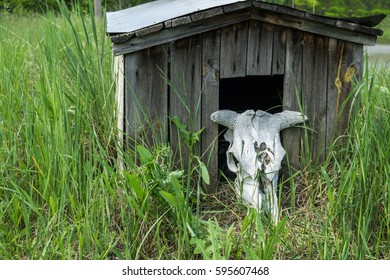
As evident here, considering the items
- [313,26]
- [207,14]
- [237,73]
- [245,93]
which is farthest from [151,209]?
[245,93]

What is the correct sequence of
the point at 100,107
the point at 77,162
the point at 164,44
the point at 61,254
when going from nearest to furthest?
the point at 61,254 < the point at 77,162 < the point at 164,44 < the point at 100,107

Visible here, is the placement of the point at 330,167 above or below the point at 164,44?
below

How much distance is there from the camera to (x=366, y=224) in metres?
3.80

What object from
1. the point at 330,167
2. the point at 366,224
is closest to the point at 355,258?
the point at 366,224

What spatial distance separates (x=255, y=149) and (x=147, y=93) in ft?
2.64

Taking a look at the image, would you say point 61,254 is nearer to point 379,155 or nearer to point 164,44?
point 164,44

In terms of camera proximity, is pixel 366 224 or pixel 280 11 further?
pixel 280 11

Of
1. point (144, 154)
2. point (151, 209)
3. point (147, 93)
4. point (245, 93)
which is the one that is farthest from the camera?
point (245, 93)

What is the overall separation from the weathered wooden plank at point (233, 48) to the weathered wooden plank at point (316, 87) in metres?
0.43

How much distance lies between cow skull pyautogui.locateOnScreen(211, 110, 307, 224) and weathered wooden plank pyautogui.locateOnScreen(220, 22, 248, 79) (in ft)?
0.96

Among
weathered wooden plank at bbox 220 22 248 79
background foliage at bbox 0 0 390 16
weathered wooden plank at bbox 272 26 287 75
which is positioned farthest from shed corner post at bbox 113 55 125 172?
background foliage at bbox 0 0 390 16

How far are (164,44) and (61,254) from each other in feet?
5.10

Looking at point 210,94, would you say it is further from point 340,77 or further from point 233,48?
point 340,77

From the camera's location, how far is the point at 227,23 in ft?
14.9
